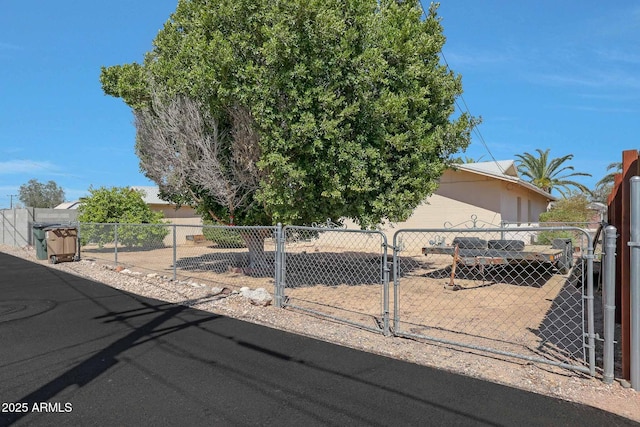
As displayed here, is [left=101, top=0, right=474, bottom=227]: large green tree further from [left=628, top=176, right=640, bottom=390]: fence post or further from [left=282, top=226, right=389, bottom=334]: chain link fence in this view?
[left=628, top=176, right=640, bottom=390]: fence post

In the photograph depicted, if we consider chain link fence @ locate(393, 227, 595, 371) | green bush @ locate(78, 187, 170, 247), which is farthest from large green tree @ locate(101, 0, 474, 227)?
green bush @ locate(78, 187, 170, 247)

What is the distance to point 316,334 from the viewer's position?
575cm

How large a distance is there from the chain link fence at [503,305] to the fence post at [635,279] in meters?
0.33

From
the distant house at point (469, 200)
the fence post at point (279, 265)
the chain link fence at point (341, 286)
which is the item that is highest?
the distant house at point (469, 200)

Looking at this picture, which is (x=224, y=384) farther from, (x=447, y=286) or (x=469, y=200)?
(x=469, y=200)

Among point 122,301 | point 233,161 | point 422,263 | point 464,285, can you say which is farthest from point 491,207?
point 122,301

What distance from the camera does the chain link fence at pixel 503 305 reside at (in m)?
4.82

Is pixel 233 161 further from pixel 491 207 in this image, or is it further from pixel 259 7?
pixel 491 207

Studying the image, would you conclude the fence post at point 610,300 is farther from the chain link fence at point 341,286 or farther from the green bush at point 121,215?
the green bush at point 121,215

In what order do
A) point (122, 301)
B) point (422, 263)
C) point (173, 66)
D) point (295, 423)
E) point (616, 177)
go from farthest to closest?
point (422, 263)
point (173, 66)
point (122, 301)
point (616, 177)
point (295, 423)

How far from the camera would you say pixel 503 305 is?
25.8 feet

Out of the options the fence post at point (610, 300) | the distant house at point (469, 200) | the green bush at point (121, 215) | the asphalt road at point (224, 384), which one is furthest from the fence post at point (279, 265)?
the green bush at point (121, 215)

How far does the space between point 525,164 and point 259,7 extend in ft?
96.6

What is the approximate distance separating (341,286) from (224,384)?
6.35 meters
